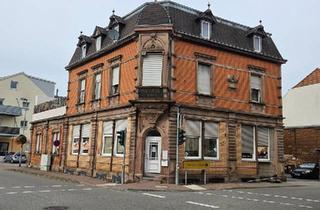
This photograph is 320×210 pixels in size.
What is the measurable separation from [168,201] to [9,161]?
3881 centimetres

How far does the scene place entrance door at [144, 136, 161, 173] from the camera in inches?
811

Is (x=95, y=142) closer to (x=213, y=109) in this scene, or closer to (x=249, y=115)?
(x=213, y=109)

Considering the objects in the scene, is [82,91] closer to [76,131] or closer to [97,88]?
[97,88]

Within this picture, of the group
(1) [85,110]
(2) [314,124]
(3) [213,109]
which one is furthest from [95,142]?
(2) [314,124]

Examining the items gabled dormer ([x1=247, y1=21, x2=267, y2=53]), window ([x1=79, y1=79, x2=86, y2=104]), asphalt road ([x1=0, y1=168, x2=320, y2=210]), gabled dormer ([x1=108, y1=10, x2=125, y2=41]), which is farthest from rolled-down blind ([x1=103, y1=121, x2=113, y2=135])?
gabled dormer ([x1=247, y1=21, x2=267, y2=53])

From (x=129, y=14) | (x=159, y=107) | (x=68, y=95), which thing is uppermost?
(x=129, y=14)

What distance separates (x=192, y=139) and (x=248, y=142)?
14.9ft

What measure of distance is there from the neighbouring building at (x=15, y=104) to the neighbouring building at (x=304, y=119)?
1623 inches

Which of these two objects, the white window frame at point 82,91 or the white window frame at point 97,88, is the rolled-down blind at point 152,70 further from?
the white window frame at point 82,91

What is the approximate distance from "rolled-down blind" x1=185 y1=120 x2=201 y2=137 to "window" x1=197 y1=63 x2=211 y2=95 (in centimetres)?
200

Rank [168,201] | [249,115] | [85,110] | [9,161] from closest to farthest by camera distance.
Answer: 1. [168,201]
2. [249,115]
3. [85,110]
4. [9,161]

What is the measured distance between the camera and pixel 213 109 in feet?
72.9

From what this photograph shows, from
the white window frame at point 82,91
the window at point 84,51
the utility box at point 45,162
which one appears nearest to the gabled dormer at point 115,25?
the window at point 84,51

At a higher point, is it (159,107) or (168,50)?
(168,50)
